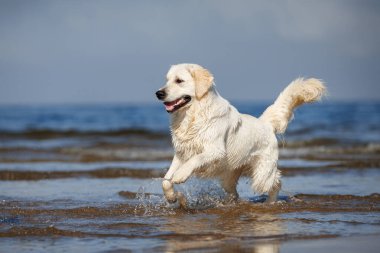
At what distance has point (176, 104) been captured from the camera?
25.3 ft

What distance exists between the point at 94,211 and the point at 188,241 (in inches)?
88.9

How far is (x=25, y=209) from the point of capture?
809 centimetres

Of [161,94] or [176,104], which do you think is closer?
[161,94]

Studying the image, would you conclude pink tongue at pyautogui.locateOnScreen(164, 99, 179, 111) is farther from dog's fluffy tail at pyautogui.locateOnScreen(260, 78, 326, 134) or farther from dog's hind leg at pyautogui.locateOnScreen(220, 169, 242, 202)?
dog's fluffy tail at pyautogui.locateOnScreen(260, 78, 326, 134)

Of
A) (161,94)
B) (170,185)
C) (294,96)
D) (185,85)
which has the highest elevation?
(294,96)

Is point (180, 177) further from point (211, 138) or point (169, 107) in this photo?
point (169, 107)

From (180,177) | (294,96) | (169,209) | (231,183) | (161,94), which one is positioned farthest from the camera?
(294,96)

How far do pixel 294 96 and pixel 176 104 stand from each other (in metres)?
2.50

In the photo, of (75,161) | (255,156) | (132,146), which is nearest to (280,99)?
(255,156)

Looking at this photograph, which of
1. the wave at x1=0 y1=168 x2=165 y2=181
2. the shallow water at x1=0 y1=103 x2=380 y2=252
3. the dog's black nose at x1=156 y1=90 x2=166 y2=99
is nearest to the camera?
the shallow water at x1=0 y1=103 x2=380 y2=252

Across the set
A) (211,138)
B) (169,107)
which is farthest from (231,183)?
(169,107)

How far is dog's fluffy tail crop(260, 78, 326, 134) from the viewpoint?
939 cm

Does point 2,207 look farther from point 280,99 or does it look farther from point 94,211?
point 280,99

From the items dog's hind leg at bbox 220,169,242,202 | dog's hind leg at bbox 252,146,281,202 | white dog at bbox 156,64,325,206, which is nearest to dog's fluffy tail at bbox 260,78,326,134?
white dog at bbox 156,64,325,206
